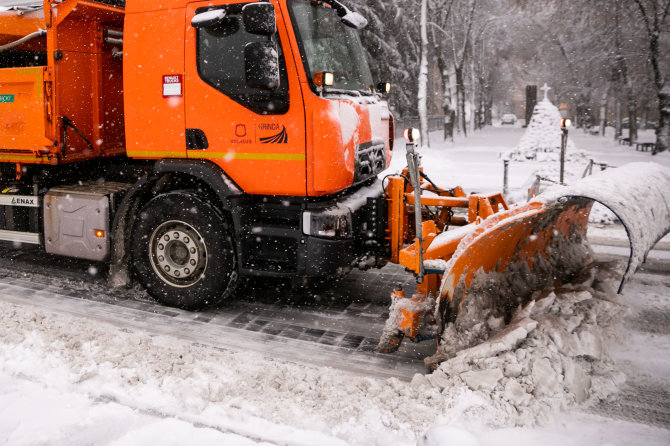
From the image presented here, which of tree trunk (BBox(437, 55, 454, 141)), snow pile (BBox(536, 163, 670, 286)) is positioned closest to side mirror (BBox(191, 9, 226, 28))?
snow pile (BBox(536, 163, 670, 286))

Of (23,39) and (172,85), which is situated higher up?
(23,39)

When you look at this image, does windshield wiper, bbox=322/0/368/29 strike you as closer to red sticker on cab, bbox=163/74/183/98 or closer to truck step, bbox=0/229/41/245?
red sticker on cab, bbox=163/74/183/98

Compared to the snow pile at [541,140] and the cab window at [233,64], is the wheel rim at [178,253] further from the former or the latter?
the snow pile at [541,140]

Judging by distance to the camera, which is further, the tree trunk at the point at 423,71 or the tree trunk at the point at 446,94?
the tree trunk at the point at 446,94

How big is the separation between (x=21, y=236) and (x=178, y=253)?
84.1 inches

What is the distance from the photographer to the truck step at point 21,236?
616cm

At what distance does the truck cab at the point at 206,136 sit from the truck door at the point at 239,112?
0.5 inches

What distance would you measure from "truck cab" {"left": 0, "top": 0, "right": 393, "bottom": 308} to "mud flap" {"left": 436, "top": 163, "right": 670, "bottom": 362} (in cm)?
120

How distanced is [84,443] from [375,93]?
4459mm

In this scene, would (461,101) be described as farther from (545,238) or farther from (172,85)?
(172,85)

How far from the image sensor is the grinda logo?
479 centimetres

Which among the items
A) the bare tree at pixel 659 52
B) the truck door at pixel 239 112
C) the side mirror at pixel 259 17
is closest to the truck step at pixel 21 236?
the truck door at pixel 239 112

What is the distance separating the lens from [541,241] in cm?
498

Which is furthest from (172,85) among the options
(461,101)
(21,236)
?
(461,101)
